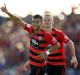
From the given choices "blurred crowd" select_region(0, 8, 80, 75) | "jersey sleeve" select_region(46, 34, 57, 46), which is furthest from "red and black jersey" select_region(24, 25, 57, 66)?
"blurred crowd" select_region(0, 8, 80, 75)

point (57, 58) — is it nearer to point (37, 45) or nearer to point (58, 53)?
point (58, 53)

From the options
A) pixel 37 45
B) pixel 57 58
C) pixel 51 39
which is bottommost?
pixel 57 58

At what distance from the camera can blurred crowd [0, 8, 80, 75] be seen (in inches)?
310

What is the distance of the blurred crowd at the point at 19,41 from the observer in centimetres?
788

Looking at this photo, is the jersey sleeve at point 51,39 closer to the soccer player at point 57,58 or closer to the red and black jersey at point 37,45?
the red and black jersey at point 37,45

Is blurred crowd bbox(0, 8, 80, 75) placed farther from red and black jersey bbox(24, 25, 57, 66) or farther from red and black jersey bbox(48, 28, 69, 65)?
red and black jersey bbox(24, 25, 57, 66)

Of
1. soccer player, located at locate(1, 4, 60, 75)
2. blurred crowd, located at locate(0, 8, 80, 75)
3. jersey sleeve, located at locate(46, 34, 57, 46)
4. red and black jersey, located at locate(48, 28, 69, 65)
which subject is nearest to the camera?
jersey sleeve, located at locate(46, 34, 57, 46)

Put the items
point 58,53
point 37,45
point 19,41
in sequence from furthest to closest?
point 19,41 → point 58,53 → point 37,45

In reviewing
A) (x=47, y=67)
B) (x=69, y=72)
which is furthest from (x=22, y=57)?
(x=47, y=67)

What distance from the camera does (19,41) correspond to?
26.3ft

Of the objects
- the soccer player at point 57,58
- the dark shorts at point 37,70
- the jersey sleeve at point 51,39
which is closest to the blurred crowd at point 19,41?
the soccer player at point 57,58

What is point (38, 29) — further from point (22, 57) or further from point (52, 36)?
point (22, 57)

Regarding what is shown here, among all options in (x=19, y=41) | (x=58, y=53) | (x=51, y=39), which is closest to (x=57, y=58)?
(x=58, y=53)

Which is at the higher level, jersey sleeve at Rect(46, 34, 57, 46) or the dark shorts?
jersey sleeve at Rect(46, 34, 57, 46)
